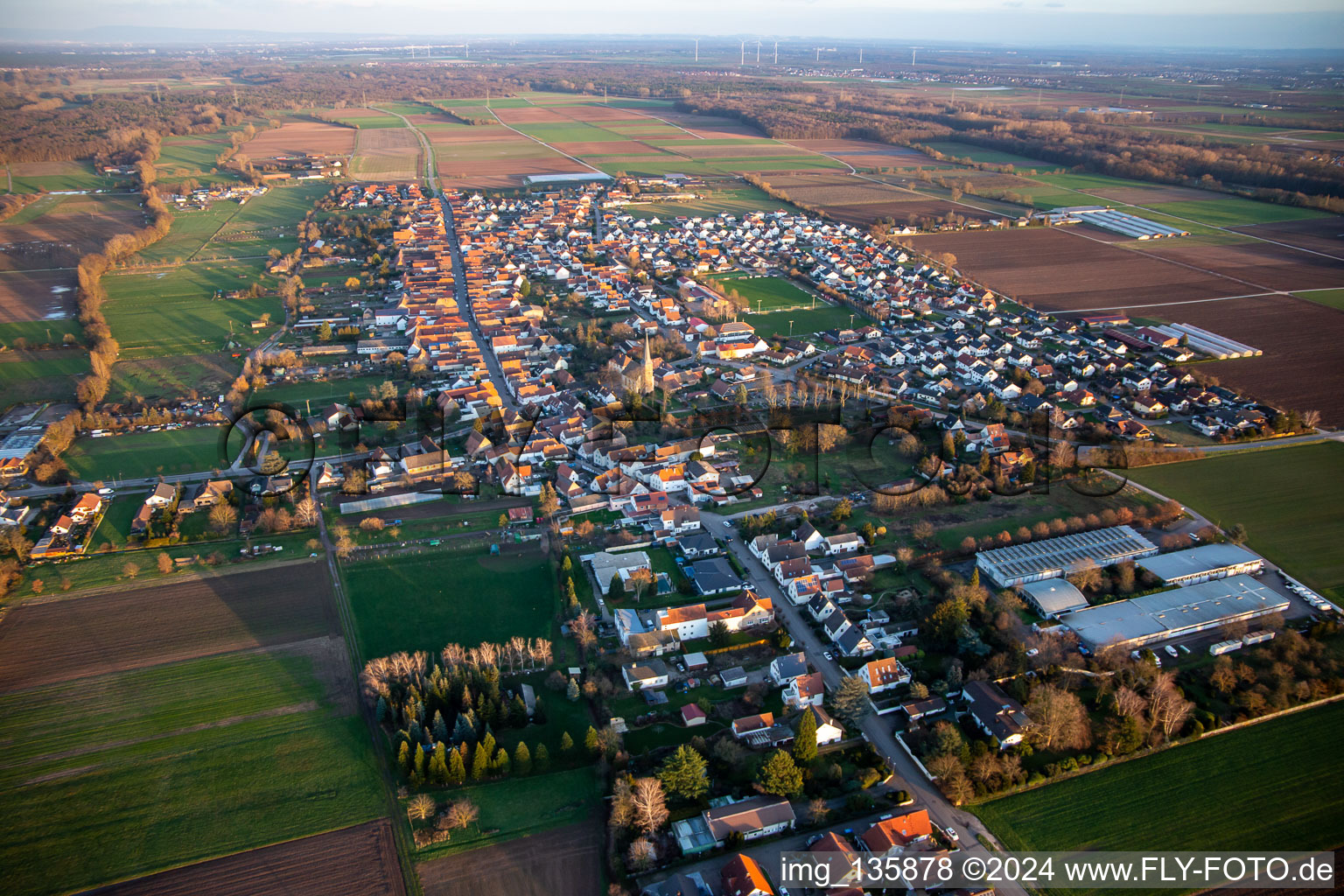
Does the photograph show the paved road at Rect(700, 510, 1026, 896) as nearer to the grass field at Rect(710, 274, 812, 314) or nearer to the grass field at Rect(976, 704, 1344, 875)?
the grass field at Rect(976, 704, 1344, 875)

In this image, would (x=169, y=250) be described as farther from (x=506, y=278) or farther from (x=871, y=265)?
(x=871, y=265)

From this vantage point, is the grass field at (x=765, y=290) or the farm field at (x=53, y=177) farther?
the farm field at (x=53, y=177)

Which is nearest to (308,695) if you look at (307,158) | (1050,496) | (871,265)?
(1050,496)

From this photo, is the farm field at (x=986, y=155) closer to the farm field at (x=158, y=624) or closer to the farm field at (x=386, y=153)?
the farm field at (x=386, y=153)

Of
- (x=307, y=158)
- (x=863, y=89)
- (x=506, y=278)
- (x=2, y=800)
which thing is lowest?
(x=2, y=800)

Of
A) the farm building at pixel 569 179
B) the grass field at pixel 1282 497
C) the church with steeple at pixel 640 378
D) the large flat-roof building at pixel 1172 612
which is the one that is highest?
the farm building at pixel 569 179

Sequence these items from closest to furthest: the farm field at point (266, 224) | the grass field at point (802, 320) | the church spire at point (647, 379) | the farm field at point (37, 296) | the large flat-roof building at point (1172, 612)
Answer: the large flat-roof building at point (1172, 612) < the church spire at point (647, 379) < the farm field at point (37, 296) < the grass field at point (802, 320) < the farm field at point (266, 224)

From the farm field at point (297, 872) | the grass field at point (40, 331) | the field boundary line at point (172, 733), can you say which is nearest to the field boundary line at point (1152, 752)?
the farm field at point (297, 872)

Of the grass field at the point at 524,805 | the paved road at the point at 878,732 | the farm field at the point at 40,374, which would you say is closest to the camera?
the grass field at the point at 524,805

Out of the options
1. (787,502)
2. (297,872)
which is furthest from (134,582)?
(787,502)
